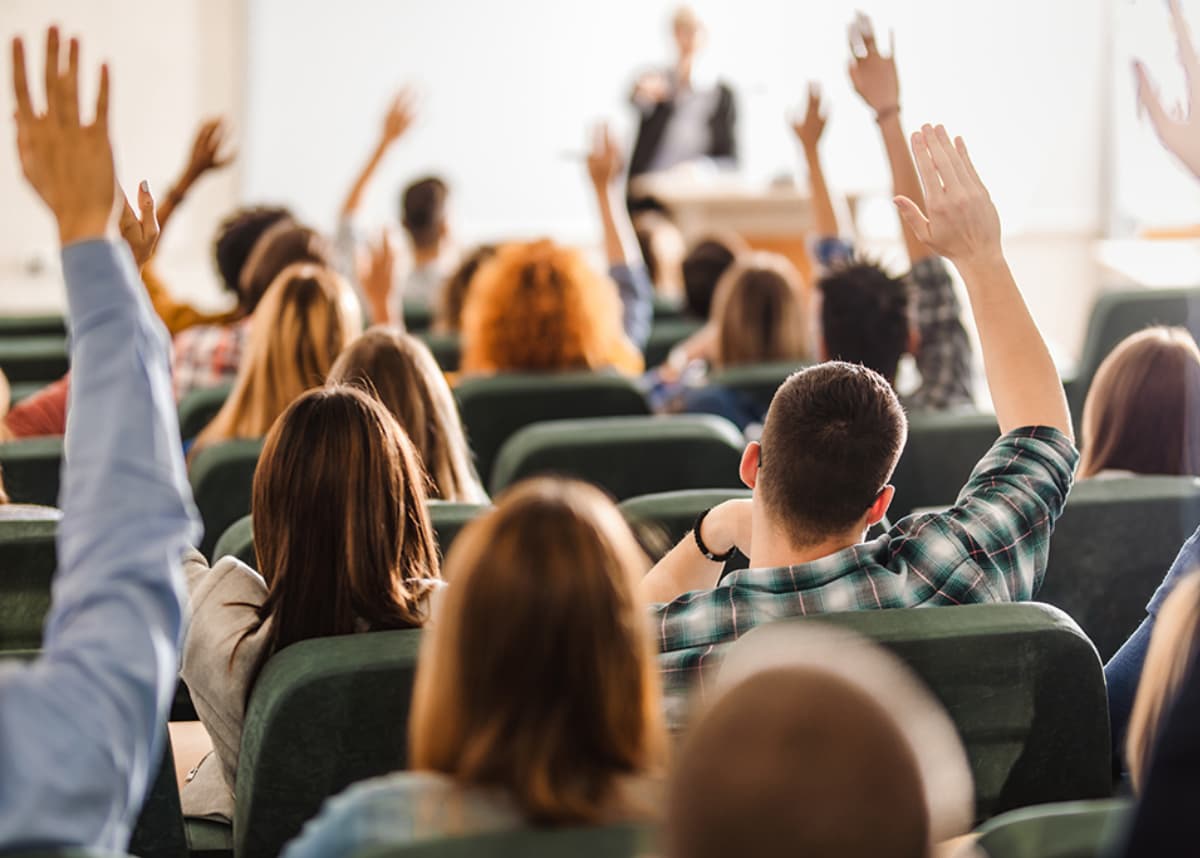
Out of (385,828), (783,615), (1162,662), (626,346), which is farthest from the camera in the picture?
(626,346)

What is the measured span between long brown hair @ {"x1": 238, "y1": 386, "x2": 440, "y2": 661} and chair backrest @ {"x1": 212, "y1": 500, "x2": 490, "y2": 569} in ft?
1.01

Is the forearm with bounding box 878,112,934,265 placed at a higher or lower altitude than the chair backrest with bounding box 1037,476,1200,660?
higher

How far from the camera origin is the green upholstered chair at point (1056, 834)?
111 centimetres

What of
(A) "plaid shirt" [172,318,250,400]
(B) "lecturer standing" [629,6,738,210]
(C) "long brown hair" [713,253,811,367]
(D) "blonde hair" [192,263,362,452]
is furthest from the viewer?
(B) "lecturer standing" [629,6,738,210]

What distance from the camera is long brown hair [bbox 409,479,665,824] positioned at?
1.11 metres

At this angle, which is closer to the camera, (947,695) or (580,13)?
(947,695)

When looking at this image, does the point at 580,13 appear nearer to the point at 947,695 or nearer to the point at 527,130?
the point at 527,130

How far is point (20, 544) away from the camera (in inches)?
80.4

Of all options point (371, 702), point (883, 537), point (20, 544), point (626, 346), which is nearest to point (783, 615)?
point (883, 537)

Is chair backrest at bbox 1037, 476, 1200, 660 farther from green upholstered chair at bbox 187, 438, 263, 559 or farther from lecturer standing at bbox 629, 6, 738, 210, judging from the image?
lecturer standing at bbox 629, 6, 738, 210

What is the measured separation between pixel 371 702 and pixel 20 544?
2.43 ft

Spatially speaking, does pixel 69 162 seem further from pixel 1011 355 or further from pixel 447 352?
pixel 447 352

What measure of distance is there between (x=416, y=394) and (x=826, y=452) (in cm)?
100

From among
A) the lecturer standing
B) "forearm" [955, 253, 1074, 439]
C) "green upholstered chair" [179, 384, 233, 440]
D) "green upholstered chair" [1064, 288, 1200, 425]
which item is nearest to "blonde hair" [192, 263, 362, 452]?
"green upholstered chair" [179, 384, 233, 440]
